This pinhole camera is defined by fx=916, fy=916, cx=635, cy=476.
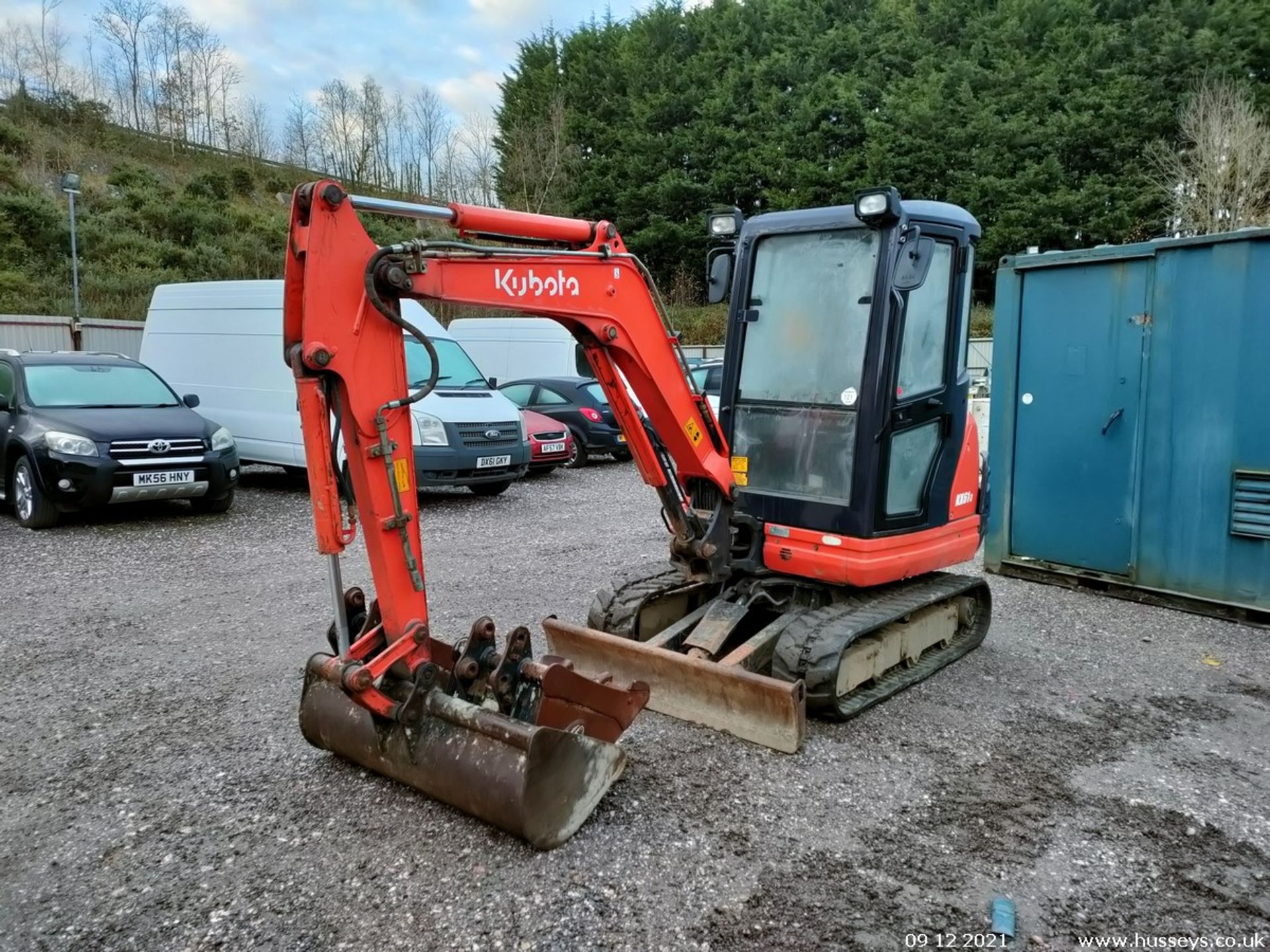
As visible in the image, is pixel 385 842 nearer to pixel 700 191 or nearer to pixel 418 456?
pixel 418 456

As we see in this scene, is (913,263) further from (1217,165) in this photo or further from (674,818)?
(1217,165)

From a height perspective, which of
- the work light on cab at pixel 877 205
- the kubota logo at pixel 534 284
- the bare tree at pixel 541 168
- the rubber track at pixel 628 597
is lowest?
the rubber track at pixel 628 597

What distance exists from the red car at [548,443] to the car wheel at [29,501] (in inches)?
211

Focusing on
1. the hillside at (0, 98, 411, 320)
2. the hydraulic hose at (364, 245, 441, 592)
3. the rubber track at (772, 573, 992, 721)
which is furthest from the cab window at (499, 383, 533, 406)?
the hydraulic hose at (364, 245, 441, 592)

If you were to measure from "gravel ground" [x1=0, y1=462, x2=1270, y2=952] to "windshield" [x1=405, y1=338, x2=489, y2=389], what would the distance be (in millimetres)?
4887

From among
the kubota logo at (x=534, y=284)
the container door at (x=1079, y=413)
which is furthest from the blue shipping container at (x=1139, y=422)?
the kubota logo at (x=534, y=284)

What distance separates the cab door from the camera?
15.3 ft

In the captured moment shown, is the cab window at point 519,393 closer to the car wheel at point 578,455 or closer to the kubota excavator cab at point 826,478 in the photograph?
the car wheel at point 578,455

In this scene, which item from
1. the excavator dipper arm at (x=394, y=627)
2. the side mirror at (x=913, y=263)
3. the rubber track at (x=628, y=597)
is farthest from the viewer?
the rubber track at (x=628, y=597)

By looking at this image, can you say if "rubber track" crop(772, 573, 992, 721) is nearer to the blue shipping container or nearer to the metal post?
the metal post

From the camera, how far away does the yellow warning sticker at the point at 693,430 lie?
4469mm

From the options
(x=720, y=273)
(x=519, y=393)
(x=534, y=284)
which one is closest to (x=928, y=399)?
(x=720, y=273)

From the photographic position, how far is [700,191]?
3198cm

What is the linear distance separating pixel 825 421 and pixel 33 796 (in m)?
3.90
